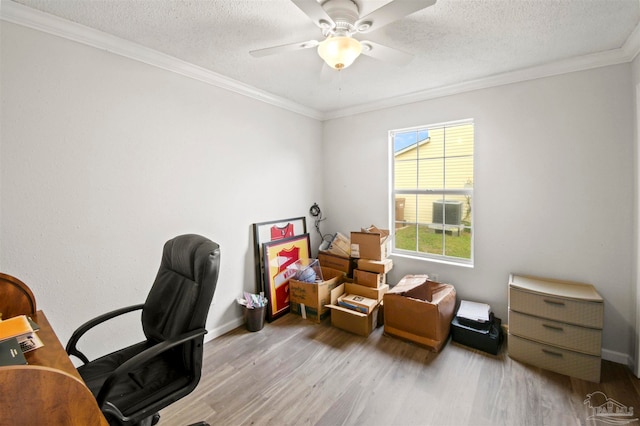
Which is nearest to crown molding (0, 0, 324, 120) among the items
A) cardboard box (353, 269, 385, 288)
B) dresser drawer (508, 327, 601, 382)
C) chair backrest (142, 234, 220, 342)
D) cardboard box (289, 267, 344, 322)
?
chair backrest (142, 234, 220, 342)

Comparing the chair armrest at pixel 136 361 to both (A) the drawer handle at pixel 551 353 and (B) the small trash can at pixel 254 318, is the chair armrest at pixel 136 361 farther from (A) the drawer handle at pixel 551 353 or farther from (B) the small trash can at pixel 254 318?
(A) the drawer handle at pixel 551 353

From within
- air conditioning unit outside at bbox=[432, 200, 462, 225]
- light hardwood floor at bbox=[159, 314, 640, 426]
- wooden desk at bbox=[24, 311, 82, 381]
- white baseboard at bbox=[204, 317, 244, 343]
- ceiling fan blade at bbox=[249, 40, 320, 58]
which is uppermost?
ceiling fan blade at bbox=[249, 40, 320, 58]

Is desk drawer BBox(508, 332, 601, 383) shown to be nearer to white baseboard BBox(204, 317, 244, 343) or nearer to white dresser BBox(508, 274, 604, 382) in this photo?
white dresser BBox(508, 274, 604, 382)

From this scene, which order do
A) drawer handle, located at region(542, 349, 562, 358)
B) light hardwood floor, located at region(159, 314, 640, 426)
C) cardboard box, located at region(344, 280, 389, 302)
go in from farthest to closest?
cardboard box, located at region(344, 280, 389, 302), drawer handle, located at region(542, 349, 562, 358), light hardwood floor, located at region(159, 314, 640, 426)

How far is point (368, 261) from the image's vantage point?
303 cm

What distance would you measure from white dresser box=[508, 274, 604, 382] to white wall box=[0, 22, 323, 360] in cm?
258

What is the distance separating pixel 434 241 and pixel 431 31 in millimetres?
2120

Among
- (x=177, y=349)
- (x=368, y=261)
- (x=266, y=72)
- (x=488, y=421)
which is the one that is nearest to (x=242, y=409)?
(x=177, y=349)

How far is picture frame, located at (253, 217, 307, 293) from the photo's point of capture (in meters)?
3.01

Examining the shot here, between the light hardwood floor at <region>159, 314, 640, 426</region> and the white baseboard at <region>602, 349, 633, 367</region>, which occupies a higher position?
the white baseboard at <region>602, 349, 633, 367</region>

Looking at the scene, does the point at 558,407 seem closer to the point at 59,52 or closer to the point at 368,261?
the point at 368,261

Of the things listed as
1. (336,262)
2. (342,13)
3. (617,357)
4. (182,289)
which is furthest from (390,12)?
(617,357)

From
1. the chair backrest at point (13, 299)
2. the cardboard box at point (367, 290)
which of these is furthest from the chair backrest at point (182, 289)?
the cardboard box at point (367, 290)

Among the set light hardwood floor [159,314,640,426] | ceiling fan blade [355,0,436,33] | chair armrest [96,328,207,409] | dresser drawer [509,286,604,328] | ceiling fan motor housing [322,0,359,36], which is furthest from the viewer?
dresser drawer [509,286,604,328]
